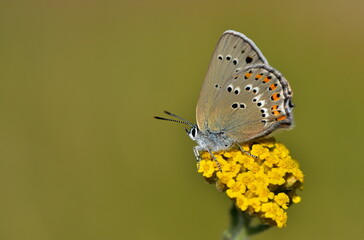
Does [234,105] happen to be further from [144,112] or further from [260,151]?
[144,112]

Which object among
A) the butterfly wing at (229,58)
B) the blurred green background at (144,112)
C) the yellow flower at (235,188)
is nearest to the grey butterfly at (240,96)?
the butterfly wing at (229,58)

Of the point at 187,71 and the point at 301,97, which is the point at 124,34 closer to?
the point at 187,71

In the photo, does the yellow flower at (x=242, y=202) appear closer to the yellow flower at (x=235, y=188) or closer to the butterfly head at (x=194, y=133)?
the yellow flower at (x=235, y=188)

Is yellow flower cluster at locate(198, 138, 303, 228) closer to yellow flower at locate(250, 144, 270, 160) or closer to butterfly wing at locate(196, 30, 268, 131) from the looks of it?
yellow flower at locate(250, 144, 270, 160)

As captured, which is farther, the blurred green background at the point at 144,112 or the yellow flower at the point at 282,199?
the blurred green background at the point at 144,112

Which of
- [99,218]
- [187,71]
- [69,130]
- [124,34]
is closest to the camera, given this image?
[99,218]

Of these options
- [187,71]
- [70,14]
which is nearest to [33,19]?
[70,14]

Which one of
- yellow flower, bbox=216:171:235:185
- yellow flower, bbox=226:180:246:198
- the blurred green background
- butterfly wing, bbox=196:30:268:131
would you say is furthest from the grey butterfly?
the blurred green background
